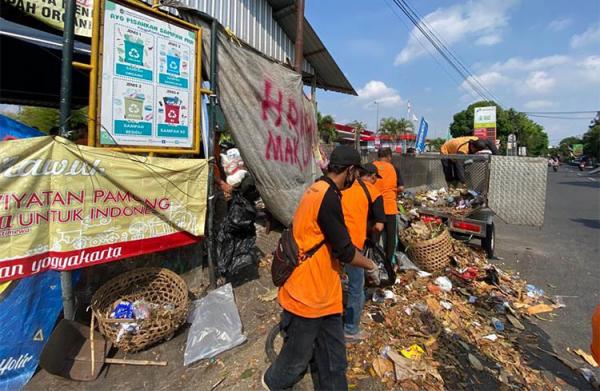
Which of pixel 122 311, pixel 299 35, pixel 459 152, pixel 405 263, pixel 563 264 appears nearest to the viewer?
pixel 122 311

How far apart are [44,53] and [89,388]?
174 inches

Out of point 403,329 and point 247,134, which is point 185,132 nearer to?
point 247,134

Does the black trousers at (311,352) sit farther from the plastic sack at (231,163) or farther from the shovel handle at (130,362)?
the plastic sack at (231,163)

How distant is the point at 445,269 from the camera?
5.03 m

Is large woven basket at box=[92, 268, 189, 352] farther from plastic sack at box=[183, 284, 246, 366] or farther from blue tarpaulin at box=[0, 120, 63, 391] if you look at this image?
blue tarpaulin at box=[0, 120, 63, 391]

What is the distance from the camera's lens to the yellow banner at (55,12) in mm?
3969

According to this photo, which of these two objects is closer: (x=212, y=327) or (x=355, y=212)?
(x=355, y=212)

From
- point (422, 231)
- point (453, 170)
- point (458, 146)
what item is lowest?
point (422, 231)

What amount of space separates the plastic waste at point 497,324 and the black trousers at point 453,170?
3.40 metres

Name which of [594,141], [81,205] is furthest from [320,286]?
[594,141]

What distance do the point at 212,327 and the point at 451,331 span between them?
2445 mm

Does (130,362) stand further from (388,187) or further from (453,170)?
(453,170)

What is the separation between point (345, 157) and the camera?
227 centimetres

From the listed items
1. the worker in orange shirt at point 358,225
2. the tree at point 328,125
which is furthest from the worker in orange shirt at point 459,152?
the tree at point 328,125
